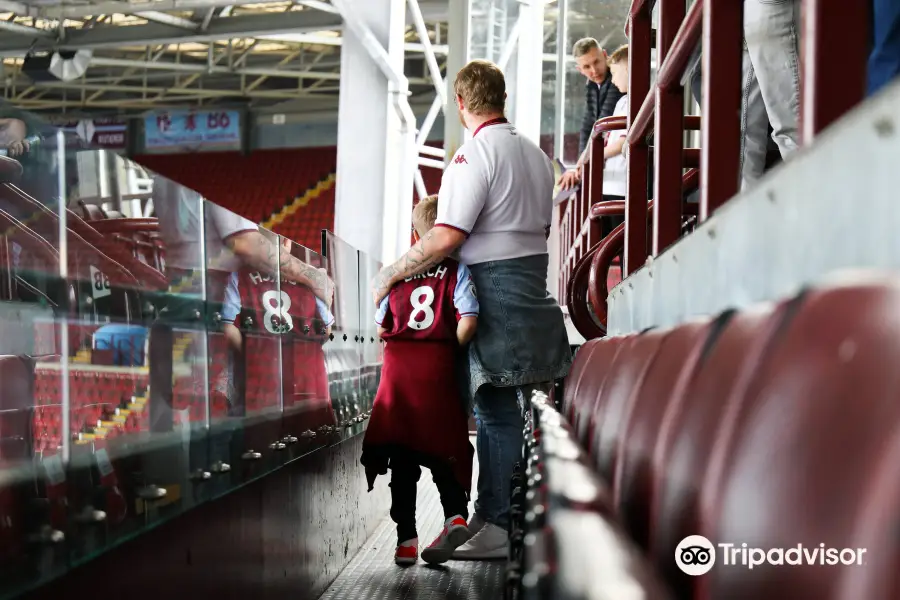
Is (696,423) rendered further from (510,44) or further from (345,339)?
(510,44)

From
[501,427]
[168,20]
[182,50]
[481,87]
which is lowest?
[501,427]

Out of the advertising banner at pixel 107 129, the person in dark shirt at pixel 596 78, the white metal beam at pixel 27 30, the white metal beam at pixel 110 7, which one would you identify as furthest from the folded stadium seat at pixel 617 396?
the advertising banner at pixel 107 129

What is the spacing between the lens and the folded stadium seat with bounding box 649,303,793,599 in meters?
0.55

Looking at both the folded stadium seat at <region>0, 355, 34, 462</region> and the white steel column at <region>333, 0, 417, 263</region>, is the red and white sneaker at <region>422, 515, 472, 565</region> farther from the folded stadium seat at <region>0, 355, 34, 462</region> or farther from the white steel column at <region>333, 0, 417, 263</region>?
the white steel column at <region>333, 0, 417, 263</region>

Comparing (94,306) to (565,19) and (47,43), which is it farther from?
(47,43)

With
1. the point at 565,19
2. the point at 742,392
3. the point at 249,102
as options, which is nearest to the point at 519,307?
the point at 742,392

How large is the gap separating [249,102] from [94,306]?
18.7 meters

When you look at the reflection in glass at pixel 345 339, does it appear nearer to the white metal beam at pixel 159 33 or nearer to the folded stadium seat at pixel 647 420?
the folded stadium seat at pixel 647 420

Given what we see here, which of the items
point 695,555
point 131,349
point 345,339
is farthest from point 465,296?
point 695,555

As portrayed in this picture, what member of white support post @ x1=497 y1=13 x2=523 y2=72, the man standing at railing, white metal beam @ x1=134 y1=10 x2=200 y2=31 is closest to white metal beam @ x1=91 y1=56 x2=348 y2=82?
white metal beam @ x1=134 y1=10 x2=200 y2=31

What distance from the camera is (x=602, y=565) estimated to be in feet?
1.50

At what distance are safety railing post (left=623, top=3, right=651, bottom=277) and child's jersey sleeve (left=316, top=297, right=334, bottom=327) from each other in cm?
89

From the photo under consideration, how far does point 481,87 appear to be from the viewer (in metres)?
2.33

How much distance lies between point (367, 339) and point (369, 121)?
12.4 ft
